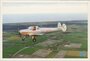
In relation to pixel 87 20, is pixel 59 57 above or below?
below

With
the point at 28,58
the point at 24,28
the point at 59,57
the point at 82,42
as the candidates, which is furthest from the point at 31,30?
the point at 82,42

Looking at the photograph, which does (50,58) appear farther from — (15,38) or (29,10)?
(29,10)

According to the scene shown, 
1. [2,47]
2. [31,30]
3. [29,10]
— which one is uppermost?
[29,10]

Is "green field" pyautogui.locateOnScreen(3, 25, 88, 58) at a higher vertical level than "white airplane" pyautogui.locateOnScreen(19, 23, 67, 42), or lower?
lower

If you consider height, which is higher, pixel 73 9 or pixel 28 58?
pixel 73 9

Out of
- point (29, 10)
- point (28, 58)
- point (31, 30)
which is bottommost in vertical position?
point (28, 58)

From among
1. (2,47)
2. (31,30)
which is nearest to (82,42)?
(31,30)

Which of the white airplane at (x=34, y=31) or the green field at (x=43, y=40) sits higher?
the white airplane at (x=34, y=31)

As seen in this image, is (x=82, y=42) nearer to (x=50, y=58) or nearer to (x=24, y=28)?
(x=50, y=58)
